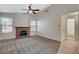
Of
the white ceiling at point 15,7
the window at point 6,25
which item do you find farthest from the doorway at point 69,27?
the window at point 6,25

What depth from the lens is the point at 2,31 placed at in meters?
2.01

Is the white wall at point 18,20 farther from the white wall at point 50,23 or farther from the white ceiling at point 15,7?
the white wall at point 50,23

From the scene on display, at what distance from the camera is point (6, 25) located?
2.04 m

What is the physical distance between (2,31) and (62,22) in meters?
1.12

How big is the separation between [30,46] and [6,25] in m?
0.59

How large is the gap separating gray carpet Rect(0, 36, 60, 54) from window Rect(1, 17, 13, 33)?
0.62ft

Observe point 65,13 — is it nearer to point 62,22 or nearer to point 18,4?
point 62,22

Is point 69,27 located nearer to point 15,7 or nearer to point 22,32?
point 22,32

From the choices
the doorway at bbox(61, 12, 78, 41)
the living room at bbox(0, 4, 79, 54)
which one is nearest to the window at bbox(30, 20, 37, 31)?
the living room at bbox(0, 4, 79, 54)

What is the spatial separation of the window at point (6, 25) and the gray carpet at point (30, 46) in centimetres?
19

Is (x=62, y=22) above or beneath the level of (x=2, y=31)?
above

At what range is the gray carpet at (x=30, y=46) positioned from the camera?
198 cm

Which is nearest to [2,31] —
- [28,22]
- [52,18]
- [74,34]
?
[28,22]

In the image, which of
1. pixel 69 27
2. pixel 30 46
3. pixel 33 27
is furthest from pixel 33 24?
pixel 69 27
